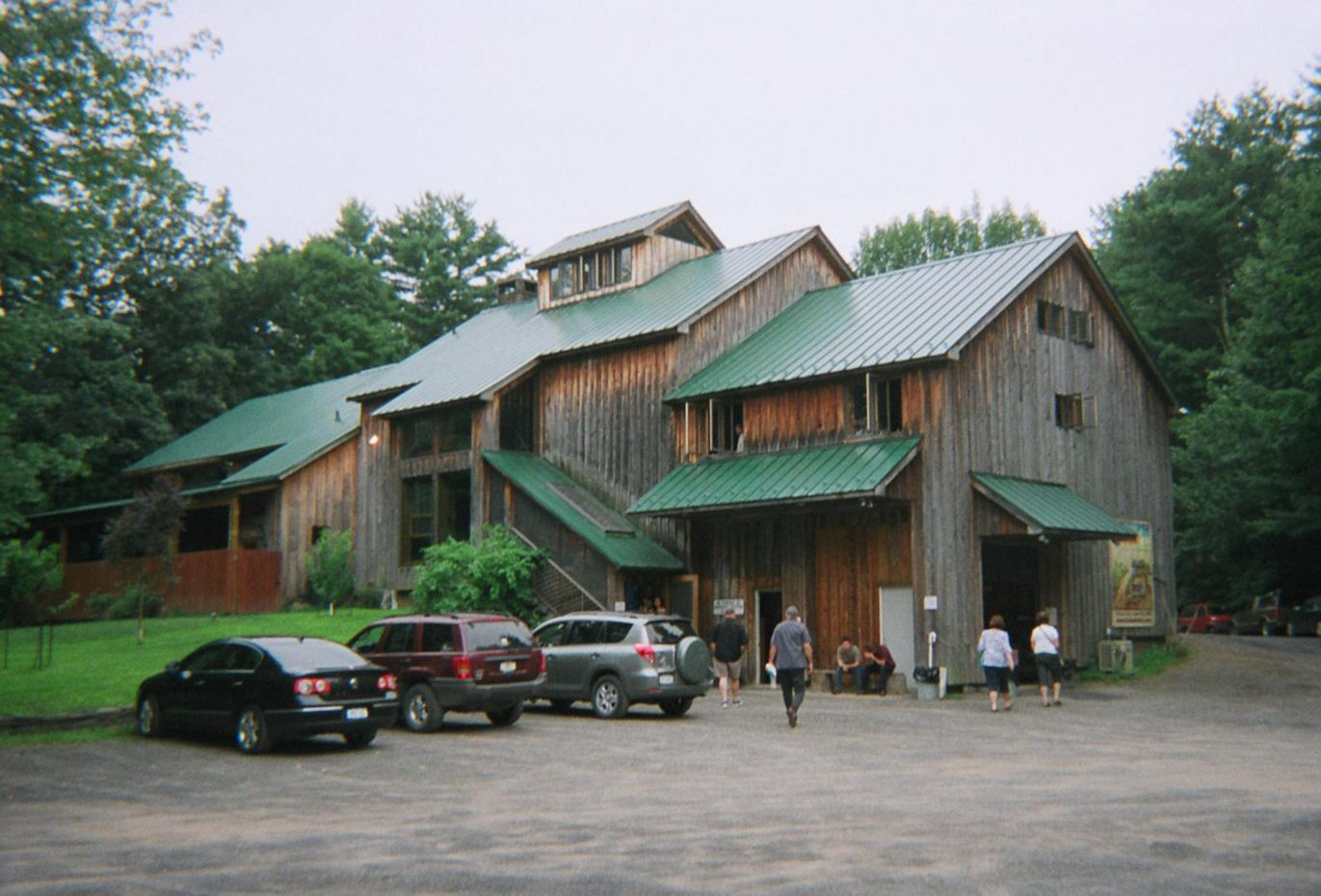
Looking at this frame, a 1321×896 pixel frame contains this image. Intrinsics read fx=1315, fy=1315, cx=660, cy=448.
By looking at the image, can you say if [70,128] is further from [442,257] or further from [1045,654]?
[442,257]

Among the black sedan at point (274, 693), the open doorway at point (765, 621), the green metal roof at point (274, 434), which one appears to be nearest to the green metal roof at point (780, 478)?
the open doorway at point (765, 621)

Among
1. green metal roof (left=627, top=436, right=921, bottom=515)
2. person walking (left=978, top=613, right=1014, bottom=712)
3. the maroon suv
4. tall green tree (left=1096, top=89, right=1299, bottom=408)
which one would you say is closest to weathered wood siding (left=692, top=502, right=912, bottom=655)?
green metal roof (left=627, top=436, right=921, bottom=515)

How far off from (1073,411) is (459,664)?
62.5 feet

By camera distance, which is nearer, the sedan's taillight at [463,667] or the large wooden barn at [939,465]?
the sedan's taillight at [463,667]

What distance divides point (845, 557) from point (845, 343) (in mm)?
5147

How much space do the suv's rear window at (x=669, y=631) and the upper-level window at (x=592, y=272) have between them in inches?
746

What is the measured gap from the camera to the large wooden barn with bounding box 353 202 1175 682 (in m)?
28.9

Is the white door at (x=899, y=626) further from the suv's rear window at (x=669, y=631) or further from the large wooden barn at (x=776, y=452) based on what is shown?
the suv's rear window at (x=669, y=631)

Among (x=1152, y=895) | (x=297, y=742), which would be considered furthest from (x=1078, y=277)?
(x=1152, y=895)

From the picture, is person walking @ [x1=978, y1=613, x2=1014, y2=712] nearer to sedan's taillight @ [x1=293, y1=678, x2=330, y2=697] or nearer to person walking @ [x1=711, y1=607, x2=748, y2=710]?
person walking @ [x1=711, y1=607, x2=748, y2=710]

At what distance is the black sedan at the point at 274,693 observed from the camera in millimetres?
17422

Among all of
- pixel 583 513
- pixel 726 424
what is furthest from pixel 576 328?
pixel 726 424

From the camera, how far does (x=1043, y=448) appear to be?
104ft

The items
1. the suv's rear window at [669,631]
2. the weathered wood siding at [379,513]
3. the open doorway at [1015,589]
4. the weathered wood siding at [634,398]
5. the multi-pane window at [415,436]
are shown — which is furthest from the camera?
the weathered wood siding at [379,513]
